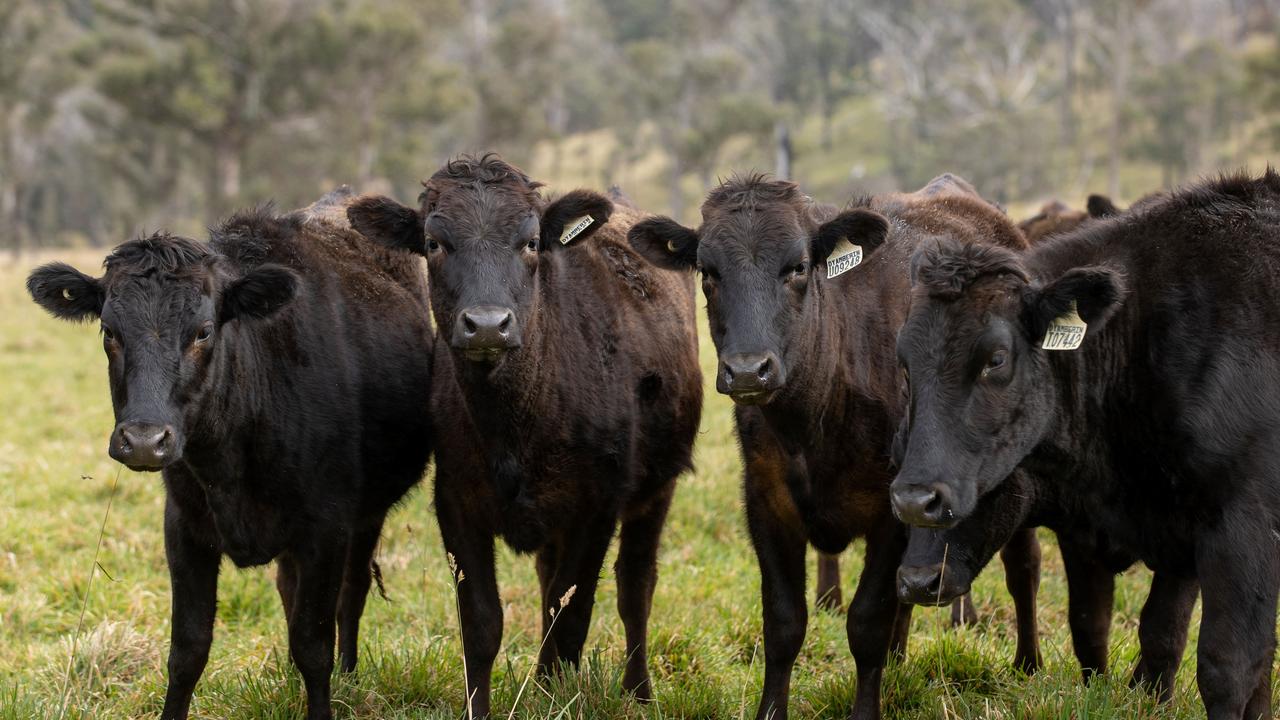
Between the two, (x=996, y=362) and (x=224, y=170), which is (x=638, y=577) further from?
(x=224, y=170)

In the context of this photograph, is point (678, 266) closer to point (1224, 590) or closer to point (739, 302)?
point (739, 302)


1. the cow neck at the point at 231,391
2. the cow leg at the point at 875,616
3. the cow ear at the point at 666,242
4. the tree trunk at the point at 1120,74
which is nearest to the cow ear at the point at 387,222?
the cow neck at the point at 231,391

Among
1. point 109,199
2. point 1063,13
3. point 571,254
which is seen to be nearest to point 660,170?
point 1063,13

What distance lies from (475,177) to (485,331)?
37.8 inches

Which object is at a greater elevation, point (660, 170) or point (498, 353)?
point (498, 353)

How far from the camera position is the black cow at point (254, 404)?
15.5ft

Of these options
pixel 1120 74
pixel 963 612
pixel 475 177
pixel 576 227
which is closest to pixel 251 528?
pixel 475 177

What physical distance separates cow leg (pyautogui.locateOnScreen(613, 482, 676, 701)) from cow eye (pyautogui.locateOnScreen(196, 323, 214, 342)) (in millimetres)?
2405

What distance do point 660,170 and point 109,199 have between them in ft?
89.8

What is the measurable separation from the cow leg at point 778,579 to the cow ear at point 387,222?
1.89m

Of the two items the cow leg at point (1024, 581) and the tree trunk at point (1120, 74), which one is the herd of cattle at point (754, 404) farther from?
the tree trunk at point (1120, 74)

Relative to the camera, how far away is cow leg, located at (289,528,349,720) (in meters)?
5.25

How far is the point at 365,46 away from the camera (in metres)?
45.2

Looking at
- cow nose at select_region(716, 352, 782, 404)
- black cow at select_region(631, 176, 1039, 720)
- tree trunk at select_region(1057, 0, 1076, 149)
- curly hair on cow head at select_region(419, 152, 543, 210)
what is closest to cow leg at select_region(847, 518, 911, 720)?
black cow at select_region(631, 176, 1039, 720)
